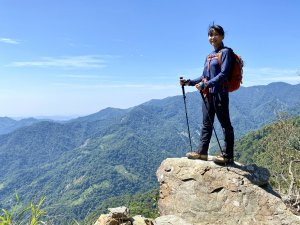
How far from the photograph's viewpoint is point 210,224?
6648 millimetres

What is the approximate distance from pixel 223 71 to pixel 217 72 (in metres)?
0.31

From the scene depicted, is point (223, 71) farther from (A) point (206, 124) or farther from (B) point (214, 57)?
(A) point (206, 124)

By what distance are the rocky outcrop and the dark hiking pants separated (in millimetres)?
430

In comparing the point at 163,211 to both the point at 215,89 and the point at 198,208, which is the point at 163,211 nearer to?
the point at 198,208

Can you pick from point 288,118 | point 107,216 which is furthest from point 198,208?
point 288,118

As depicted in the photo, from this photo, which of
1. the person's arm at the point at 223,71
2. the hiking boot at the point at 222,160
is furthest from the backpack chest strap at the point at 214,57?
the hiking boot at the point at 222,160

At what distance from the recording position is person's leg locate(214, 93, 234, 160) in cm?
727

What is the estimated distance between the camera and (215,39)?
23.7ft

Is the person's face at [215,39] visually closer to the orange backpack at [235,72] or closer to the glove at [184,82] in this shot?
Result: the orange backpack at [235,72]

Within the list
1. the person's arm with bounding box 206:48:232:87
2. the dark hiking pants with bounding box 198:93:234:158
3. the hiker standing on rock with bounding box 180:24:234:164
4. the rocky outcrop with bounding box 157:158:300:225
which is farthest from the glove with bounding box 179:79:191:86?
the rocky outcrop with bounding box 157:158:300:225

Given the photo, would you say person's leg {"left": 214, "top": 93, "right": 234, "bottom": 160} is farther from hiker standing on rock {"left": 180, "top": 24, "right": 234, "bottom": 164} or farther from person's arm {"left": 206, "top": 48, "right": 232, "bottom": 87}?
person's arm {"left": 206, "top": 48, "right": 232, "bottom": 87}

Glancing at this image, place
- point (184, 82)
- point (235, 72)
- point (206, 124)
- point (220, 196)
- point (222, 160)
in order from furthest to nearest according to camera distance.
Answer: point (184, 82) < point (206, 124) < point (222, 160) < point (235, 72) < point (220, 196)

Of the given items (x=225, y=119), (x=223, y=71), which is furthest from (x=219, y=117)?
(x=223, y=71)

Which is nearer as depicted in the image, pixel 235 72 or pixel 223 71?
pixel 223 71
